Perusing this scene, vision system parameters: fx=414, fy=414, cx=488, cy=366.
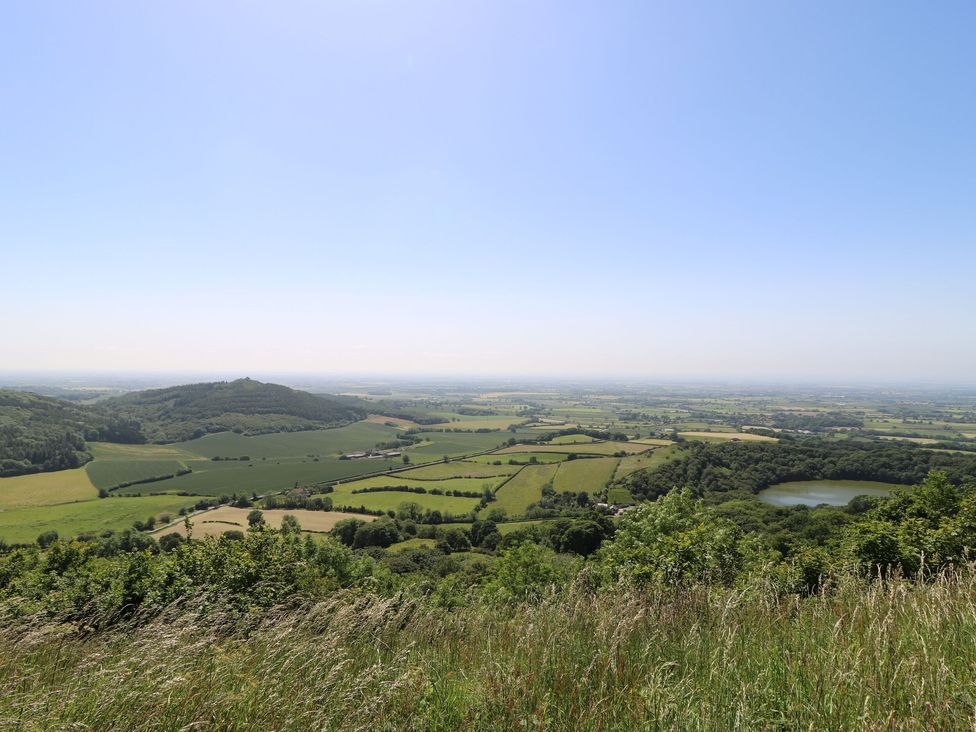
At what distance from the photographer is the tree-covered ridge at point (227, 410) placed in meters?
141

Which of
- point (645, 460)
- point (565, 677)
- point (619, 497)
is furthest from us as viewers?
point (645, 460)

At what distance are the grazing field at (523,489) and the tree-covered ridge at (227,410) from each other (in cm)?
10405

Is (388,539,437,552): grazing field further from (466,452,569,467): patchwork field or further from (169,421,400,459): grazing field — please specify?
(169,421,400,459): grazing field

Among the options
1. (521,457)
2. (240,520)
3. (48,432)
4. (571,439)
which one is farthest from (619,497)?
(48,432)

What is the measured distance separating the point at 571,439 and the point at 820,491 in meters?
51.8

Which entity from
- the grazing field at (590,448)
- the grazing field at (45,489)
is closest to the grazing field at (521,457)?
the grazing field at (590,448)

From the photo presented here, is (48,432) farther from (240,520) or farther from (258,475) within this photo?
(240,520)

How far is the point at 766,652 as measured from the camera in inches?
134

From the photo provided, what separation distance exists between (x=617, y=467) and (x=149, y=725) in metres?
77.4

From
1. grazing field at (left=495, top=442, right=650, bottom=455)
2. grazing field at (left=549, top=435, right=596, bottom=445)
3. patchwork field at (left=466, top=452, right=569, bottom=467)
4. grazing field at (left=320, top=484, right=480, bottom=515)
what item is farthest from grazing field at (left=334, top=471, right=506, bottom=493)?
grazing field at (left=549, top=435, right=596, bottom=445)

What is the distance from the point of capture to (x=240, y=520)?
5178 cm

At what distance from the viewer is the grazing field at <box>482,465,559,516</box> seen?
58375mm

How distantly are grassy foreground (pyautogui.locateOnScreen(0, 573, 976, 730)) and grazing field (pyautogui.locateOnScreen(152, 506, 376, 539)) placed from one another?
47.0 meters

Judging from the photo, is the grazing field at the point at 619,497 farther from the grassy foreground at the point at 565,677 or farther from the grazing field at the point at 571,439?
the grassy foreground at the point at 565,677
